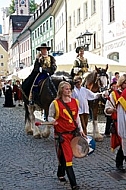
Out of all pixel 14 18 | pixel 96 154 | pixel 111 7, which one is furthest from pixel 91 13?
pixel 14 18

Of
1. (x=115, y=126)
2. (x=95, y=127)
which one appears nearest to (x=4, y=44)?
(x=95, y=127)

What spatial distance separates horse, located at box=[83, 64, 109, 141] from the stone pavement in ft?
1.34

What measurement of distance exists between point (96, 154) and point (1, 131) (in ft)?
17.6

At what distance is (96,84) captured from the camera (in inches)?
444

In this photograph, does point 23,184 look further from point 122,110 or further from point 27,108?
point 27,108

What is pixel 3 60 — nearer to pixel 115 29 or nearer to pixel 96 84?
pixel 115 29

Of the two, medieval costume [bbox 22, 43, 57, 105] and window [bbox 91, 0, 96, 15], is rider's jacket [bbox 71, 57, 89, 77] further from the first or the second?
window [bbox 91, 0, 96, 15]

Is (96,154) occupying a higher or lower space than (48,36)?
lower

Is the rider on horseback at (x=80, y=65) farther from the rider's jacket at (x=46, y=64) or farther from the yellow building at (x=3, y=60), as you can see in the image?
the yellow building at (x=3, y=60)

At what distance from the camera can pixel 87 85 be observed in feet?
37.5

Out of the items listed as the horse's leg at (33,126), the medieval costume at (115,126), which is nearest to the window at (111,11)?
the horse's leg at (33,126)

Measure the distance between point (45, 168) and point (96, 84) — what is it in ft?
13.1

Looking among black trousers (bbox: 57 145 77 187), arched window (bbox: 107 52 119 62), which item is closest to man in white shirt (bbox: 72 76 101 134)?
black trousers (bbox: 57 145 77 187)

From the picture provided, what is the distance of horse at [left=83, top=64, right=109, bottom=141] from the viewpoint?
1099cm
